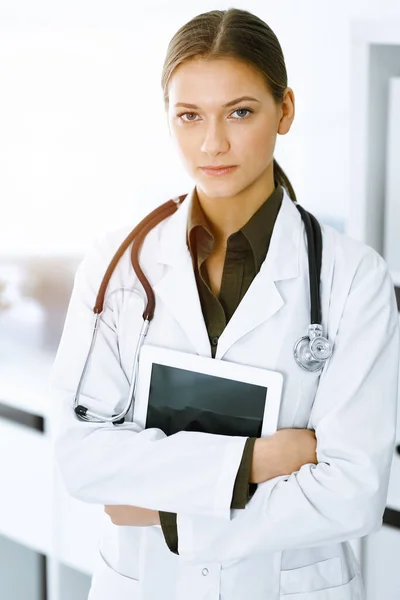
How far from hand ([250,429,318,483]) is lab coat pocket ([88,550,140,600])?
257 millimetres

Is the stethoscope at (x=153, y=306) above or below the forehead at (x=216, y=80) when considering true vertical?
below

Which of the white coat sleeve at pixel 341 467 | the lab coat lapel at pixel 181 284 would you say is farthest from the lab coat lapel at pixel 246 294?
the white coat sleeve at pixel 341 467

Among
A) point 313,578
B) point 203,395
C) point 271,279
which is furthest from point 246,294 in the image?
point 313,578

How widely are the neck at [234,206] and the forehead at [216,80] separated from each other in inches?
5.5

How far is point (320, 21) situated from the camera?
176 centimetres

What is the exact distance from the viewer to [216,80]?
0.95 meters

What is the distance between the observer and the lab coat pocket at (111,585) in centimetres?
108

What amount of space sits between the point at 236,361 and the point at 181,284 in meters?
0.13

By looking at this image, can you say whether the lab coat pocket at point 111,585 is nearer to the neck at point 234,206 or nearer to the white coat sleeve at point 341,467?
the white coat sleeve at point 341,467

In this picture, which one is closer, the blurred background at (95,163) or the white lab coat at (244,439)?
the white lab coat at (244,439)

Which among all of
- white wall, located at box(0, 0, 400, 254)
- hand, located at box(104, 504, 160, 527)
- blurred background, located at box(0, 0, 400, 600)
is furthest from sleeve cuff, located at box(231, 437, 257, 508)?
white wall, located at box(0, 0, 400, 254)

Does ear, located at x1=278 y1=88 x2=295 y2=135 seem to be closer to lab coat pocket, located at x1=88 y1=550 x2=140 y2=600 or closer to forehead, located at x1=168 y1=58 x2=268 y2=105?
forehead, located at x1=168 y1=58 x2=268 y2=105

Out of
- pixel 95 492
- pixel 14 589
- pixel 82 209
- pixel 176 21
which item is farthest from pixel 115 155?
pixel 95 492

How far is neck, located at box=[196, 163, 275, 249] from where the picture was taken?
3.46 feet
